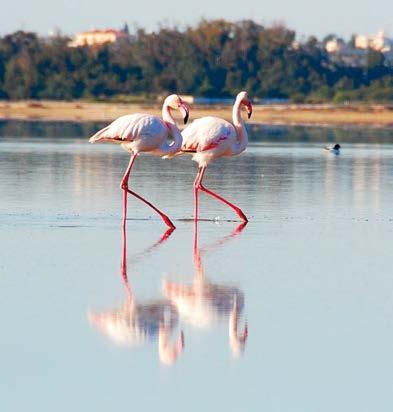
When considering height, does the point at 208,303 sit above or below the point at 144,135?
below

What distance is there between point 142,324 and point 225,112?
4710 centimetres

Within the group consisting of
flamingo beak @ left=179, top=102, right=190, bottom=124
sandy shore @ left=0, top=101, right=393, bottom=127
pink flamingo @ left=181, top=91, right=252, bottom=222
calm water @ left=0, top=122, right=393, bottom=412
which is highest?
flamingo beak @ left=179, top=102, right=190, bottom=124

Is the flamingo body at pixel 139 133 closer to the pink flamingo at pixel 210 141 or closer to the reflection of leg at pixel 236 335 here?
the pink flamingo at pixel 210 141

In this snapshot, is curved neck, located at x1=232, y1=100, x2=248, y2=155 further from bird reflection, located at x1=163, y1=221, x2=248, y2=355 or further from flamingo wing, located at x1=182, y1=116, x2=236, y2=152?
bird reflection, located at x1=163, y1=221, x2=248, y2=355

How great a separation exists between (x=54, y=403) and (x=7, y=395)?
274 mm

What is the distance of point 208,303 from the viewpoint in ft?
29.9

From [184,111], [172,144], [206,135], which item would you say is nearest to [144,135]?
[172,144]

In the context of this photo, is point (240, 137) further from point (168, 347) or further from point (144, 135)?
point (168, 347)

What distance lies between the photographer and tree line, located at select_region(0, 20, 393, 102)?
75.1 meters

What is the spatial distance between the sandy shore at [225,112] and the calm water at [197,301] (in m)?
34.8

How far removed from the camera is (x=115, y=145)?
29.7 meters

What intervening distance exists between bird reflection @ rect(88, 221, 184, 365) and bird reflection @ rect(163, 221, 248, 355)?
0.38 ft

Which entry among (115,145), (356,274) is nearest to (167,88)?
(115,145)

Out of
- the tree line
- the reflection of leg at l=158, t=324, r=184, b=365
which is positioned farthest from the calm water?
the tree line
